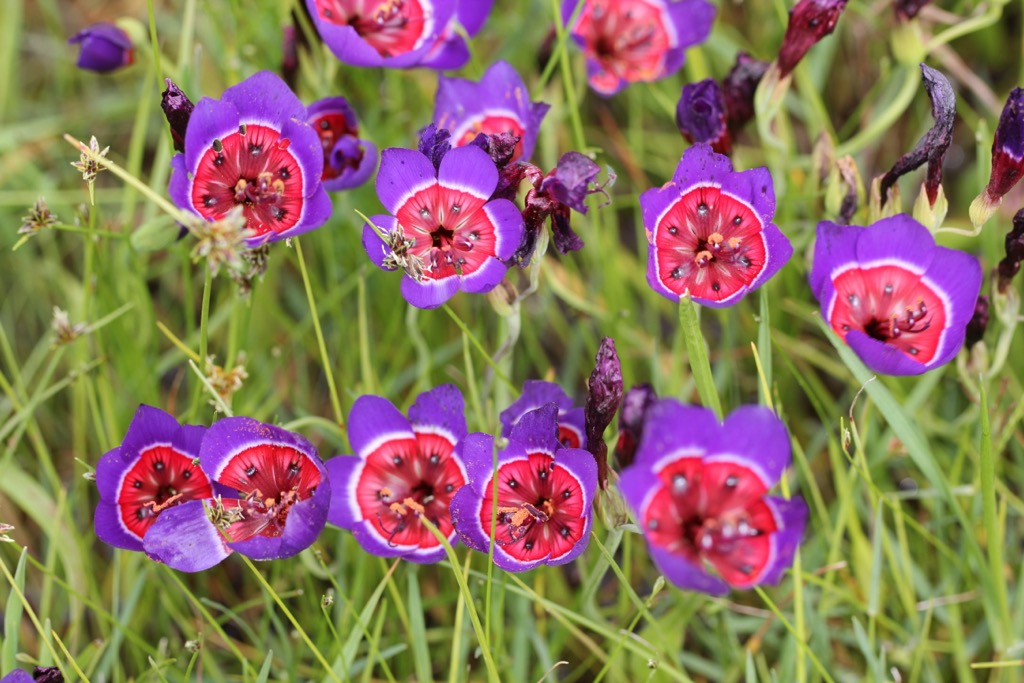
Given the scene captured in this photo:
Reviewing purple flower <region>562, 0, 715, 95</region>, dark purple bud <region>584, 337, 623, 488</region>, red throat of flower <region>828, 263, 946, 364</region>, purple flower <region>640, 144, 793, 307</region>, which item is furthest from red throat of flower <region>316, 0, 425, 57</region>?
red throat of flower <region>828, 263, 946, 364</region>

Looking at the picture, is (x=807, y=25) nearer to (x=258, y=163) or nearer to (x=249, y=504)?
A: (x=258, y=163)

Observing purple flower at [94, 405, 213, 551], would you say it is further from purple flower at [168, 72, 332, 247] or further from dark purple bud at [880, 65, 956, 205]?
dark purple bud at [880, 65, 956, 205]

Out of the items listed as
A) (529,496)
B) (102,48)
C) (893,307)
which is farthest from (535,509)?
(102,48)

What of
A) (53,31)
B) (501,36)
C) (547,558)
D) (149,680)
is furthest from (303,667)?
(53,31)

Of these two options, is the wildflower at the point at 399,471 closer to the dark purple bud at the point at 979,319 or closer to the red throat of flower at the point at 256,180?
the red throat of flower at the point at 256,180

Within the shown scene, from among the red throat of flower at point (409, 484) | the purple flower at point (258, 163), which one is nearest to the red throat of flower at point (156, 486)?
the red throat of flower at point (409, 484)

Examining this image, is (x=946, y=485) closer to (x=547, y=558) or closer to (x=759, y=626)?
(x=759, y=626)
